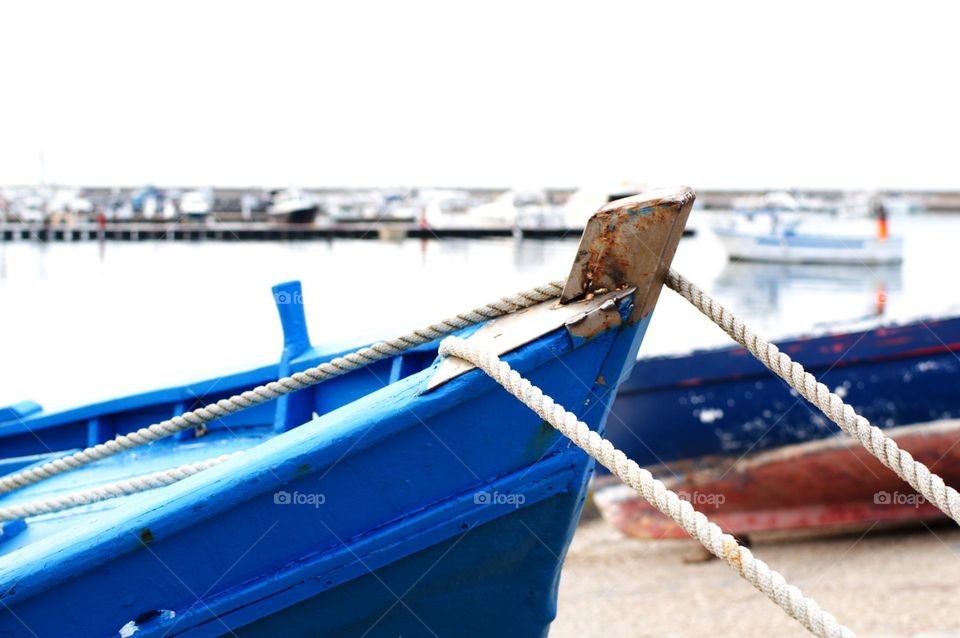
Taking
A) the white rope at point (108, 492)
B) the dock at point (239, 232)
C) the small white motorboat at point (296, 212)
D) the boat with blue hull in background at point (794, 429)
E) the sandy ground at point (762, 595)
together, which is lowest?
the dock at point (239, 232)

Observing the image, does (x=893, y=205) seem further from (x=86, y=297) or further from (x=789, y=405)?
(x=789, y=405)

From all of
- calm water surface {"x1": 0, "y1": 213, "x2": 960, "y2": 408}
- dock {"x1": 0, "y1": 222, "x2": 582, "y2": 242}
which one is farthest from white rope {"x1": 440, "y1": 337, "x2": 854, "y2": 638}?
dock {"x1": 0, "y1": 222, "x2": 582, "y2": 242}

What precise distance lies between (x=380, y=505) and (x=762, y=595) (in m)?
4.84

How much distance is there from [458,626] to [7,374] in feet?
45.7

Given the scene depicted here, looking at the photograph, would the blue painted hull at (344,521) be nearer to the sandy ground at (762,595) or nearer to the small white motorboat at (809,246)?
the sandy ground at (762,595)

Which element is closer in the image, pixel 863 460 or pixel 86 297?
pixel 863 460

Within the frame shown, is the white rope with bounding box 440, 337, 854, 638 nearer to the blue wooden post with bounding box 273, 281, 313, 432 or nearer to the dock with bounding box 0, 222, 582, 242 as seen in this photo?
the blue wooden post with bounding box 273, 281, 313, 432

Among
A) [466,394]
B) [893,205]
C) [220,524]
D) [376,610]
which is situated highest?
[466,394]

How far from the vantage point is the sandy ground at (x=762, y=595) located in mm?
5652

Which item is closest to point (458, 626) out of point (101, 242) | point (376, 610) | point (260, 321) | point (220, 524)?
point (376, 610)

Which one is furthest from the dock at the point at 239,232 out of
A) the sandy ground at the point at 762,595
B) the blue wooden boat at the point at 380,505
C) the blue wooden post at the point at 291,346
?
the blue wooden boat at the point at 380,505

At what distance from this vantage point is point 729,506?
24.2 feet

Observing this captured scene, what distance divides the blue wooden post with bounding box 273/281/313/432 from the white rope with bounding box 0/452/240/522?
0.47m

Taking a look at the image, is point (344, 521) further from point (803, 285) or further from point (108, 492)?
point (803, 285)
